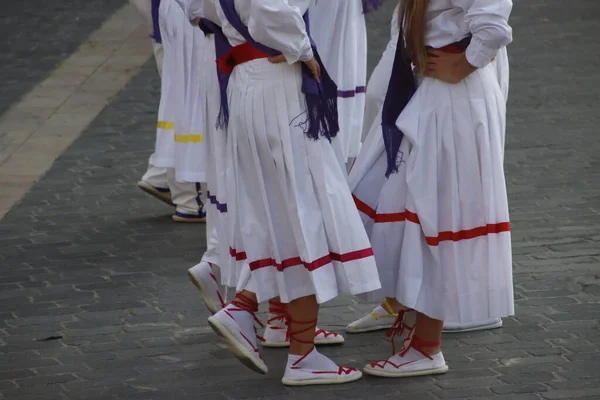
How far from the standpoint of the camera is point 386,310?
18.6 feet

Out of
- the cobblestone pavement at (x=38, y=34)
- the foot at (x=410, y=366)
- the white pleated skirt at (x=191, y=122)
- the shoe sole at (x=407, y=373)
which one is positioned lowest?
the cobblestone pavement at (x=38, y=34)

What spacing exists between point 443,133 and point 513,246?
6.46 feet

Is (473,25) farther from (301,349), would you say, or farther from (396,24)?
(301,349)

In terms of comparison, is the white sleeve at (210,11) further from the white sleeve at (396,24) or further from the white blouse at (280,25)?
the white sleeve at (396,24)

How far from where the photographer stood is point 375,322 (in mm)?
5668

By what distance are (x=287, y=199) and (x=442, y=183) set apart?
2.12 ft

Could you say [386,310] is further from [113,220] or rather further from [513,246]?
[113,220]

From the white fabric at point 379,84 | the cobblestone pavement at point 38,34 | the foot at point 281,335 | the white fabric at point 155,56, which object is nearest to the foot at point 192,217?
the white fabric at point 155,56

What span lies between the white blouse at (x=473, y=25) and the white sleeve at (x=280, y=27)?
0.57 metres

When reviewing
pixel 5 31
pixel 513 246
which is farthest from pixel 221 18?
pixel 5 31

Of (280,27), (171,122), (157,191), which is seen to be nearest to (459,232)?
(280,27)

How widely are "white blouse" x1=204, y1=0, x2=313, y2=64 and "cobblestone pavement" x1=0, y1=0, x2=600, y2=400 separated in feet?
4.67

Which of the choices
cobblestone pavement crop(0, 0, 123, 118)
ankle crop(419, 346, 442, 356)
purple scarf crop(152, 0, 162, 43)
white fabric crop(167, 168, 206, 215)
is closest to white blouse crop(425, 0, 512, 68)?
ankle crop(419, 346, 442, 356)

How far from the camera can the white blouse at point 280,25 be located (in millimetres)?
4562
